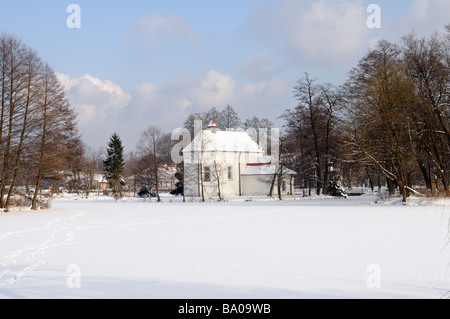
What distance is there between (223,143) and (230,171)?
378cm

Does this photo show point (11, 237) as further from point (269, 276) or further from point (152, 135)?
point (152, 135)

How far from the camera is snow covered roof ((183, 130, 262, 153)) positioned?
53219 mm

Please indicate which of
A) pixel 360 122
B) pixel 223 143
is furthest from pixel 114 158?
pixel 360 122

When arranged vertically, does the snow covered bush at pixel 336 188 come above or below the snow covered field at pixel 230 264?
above

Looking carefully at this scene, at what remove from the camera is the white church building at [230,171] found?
55.8 meters

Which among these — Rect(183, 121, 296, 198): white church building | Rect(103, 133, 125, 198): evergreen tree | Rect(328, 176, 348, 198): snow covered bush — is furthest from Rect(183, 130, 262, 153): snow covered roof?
Rect(103, 133, 125, 198): evergreen tree

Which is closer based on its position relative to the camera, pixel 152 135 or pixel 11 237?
pixel 11 237

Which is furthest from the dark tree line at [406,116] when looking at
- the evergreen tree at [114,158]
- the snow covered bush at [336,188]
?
the evergreen tree at [114,158]

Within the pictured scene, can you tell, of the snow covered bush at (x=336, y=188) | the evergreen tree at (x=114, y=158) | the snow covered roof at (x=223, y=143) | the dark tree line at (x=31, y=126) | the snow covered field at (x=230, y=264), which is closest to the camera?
the snow covered field at (x=230, y=264)

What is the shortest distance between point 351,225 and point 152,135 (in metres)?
39.9

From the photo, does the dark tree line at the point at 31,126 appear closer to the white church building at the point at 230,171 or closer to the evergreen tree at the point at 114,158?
the white church building at the point at 230,171
